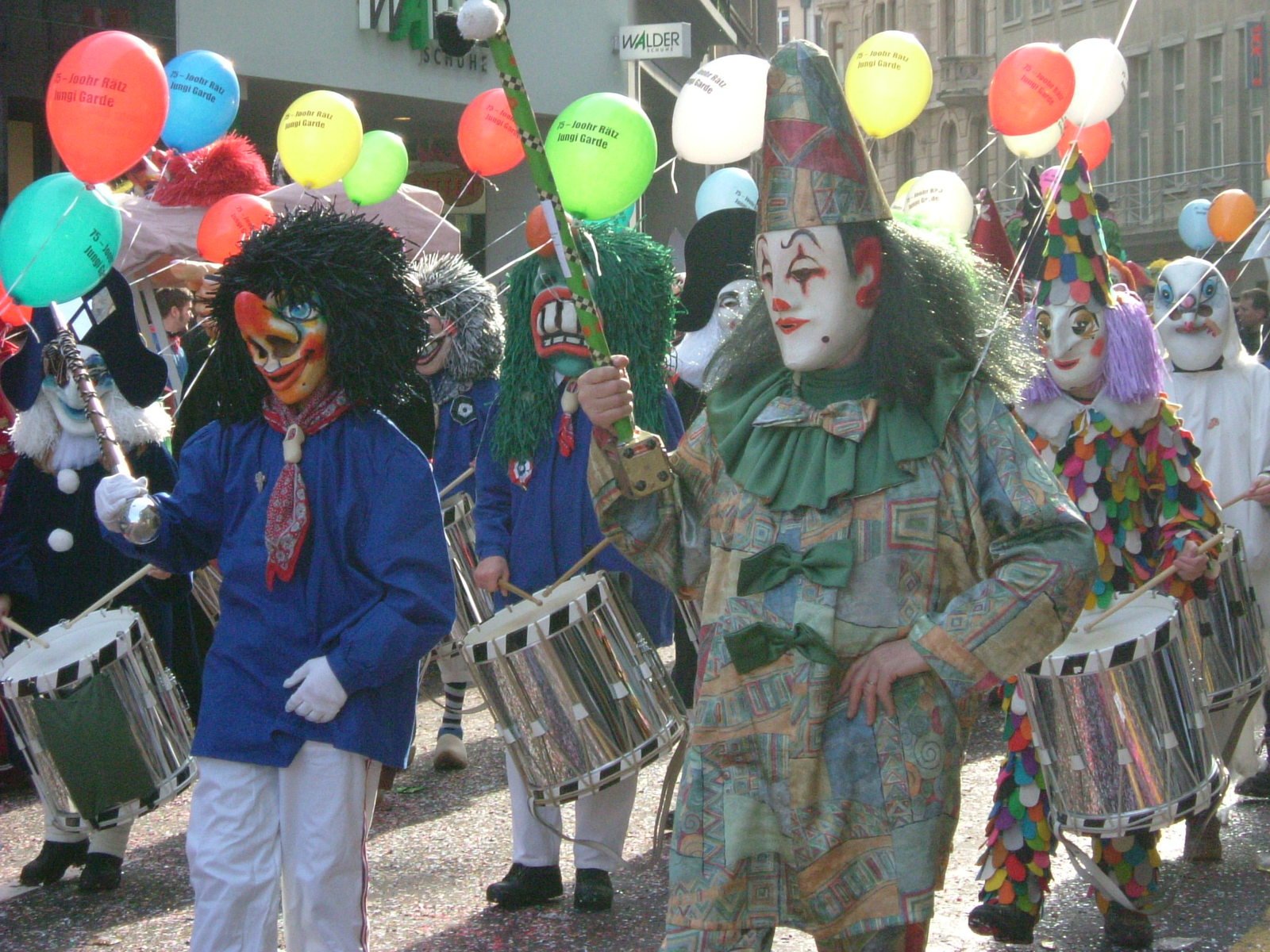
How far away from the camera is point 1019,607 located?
291 centimetres

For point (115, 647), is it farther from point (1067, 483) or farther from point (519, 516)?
point (1067, 483)

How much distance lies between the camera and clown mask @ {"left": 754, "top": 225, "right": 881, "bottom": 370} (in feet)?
10.3

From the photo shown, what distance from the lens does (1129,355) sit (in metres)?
4.75

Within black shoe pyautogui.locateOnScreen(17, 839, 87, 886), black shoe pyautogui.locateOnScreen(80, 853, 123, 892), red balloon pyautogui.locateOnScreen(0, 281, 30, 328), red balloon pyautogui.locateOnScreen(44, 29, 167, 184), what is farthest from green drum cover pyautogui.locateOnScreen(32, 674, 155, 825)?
red balloon pyautogui.locateOnScreen(44, 29, 167, 184)

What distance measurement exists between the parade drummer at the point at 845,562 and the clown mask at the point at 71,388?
2.95m

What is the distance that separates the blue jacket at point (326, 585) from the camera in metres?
3.47

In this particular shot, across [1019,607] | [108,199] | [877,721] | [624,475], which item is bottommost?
[877,721]

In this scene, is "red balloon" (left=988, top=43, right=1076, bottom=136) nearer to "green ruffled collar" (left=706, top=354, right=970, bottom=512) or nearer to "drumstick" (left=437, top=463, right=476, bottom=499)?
"drumstick" (left=437, top=463, right=476, bottom=499)

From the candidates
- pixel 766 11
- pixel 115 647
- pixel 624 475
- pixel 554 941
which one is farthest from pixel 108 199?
pixel 766 11

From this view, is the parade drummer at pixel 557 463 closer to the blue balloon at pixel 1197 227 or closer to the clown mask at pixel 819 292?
the clown mask at pixel 819 292

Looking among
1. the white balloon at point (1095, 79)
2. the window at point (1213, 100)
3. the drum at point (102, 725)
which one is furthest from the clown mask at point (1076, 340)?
the window at point (1213, 100)

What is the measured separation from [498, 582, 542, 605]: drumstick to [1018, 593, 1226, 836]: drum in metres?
1.28

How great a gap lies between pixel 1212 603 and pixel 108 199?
389 cm

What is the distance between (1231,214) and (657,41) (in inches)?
227
